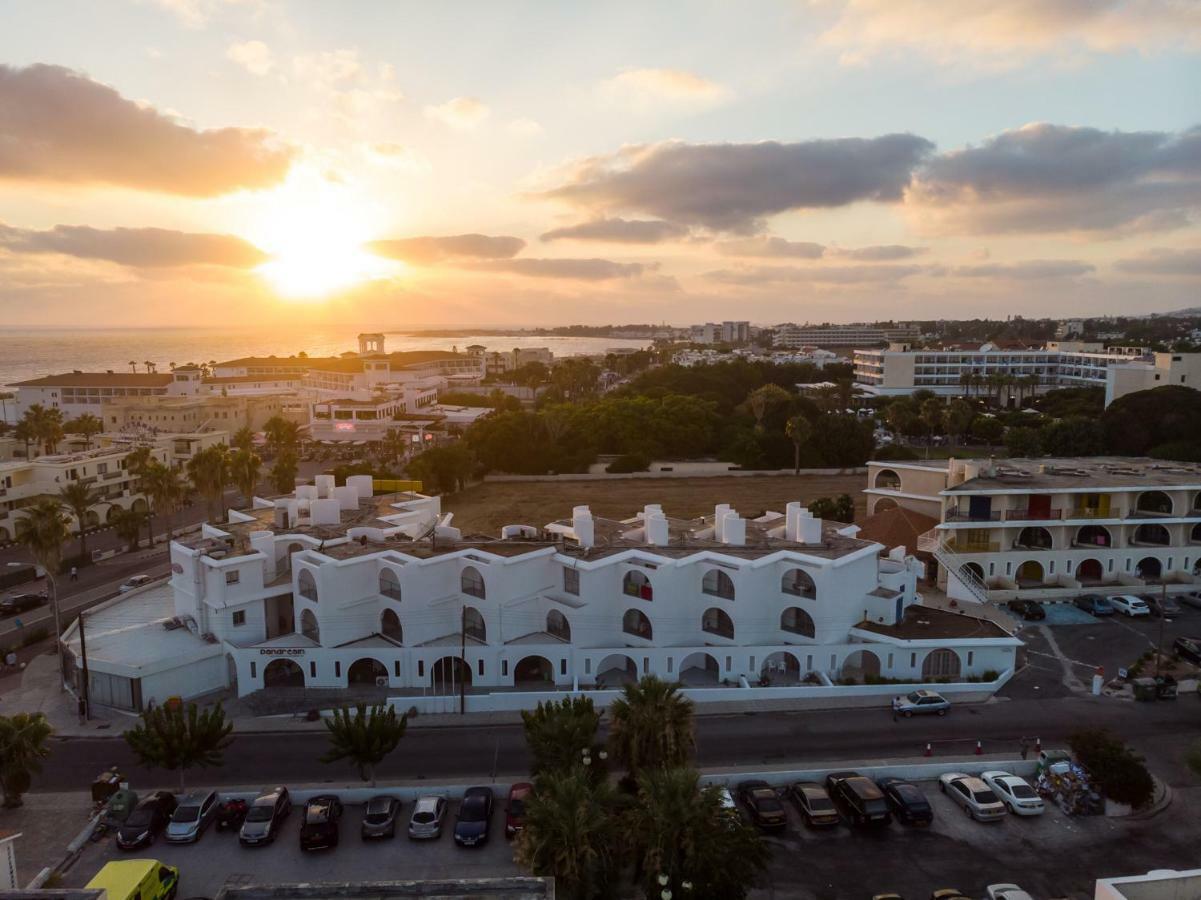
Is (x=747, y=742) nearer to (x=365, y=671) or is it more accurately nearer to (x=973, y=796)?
(x=973, y=796)

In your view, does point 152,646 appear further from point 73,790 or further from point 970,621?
point 970,621

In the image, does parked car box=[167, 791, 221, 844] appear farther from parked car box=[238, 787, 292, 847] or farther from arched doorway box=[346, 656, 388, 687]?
arched doorway box=[346, 656, 388, 687]

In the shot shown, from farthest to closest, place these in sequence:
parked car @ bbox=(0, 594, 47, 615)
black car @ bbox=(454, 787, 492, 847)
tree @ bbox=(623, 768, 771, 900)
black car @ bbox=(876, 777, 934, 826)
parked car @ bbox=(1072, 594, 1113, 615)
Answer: parked car @ bbox=(0, 594, 47, 615) < parked car @ bbox=(1072, 594, 1113, 615) < black car @ bbox=(876, 777, 934, 826) < black car @ bbox=(454, 787, 492, 847) < tree @ bbox=(623, 768, 771, 900)

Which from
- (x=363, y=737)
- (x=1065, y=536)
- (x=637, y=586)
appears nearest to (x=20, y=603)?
(x=363, y=737)

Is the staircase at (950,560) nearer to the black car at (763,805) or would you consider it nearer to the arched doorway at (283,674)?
the black car at (763,805)

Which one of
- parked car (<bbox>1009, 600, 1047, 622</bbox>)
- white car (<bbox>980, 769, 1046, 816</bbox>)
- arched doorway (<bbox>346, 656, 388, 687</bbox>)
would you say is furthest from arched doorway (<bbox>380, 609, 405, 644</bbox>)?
parked car (<bbox>1009, 600, 1047, 622</bbox>)
